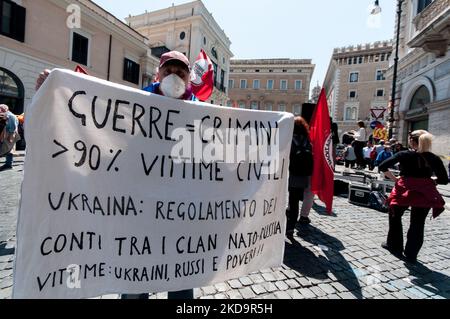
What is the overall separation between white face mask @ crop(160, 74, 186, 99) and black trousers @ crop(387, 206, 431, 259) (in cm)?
326

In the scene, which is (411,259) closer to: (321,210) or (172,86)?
(321,210)

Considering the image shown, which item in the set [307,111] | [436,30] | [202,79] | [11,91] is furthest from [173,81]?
[11,91]

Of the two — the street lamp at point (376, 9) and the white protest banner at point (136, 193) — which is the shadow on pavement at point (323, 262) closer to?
the white protest banner at point (136, 193)

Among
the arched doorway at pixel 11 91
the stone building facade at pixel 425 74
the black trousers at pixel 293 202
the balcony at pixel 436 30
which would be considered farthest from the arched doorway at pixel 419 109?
the arched doorway at pixel 11 91

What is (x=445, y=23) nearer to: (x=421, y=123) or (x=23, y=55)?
(x=421, y=123)

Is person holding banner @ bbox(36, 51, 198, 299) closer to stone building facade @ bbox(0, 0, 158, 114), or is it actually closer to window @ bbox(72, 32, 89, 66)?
stone building facade @ bbox(0, 0, 158, 114)

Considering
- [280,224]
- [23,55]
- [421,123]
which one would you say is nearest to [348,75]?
[421,123]

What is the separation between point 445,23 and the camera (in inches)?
424

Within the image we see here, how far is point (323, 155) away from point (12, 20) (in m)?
15.2

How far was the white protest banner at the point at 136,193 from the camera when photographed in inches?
54.4

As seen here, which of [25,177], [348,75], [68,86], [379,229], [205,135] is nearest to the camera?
[25,177]

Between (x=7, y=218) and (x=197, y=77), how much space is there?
3.44 m

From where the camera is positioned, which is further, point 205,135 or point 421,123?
point 421,123
